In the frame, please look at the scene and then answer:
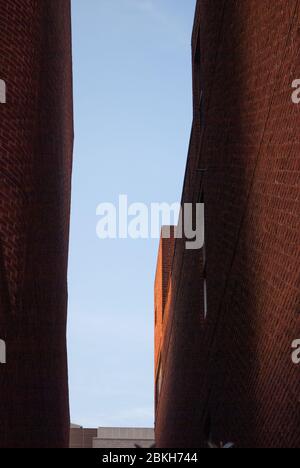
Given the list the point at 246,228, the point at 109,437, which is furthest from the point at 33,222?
the point at 109,437

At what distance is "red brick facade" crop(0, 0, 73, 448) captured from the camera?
12.6m

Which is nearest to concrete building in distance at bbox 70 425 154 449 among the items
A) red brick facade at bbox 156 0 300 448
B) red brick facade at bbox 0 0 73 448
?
red brick facade at bbox 156 0 300 448

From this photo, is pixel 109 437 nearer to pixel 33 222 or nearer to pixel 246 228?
pixel 33 222

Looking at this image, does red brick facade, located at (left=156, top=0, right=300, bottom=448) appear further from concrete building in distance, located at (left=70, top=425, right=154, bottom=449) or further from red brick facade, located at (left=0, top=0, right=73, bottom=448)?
concrete building in distance, located at (left=70, top=425, right=154, bottom=449)

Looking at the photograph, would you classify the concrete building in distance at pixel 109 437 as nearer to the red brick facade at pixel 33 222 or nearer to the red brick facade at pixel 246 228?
the red brick facade at pixel 246 228

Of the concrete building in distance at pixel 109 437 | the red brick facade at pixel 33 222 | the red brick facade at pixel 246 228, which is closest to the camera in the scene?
the red brick facade at pixel 246 228

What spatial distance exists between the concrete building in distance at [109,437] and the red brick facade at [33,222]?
3116 cm

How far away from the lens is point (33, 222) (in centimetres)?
1469

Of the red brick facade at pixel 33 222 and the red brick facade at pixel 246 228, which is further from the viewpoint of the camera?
the red brick facade at pixel 33 222

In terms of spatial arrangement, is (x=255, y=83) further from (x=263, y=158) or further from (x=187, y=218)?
(x=187, y=218)

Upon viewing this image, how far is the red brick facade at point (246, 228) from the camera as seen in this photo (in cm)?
1074

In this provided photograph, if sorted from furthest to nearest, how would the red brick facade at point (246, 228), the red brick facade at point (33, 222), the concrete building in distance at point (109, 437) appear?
the concrete building in distance at point (109, 437) < the red brick facade at point (33, 222) < the red brick facade at point (246, 228)

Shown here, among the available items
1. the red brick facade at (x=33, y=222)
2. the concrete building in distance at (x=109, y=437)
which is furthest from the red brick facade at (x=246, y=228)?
the concrete building in distance at (x=109, y=437)

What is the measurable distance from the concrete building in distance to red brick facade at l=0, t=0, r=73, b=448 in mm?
31159
